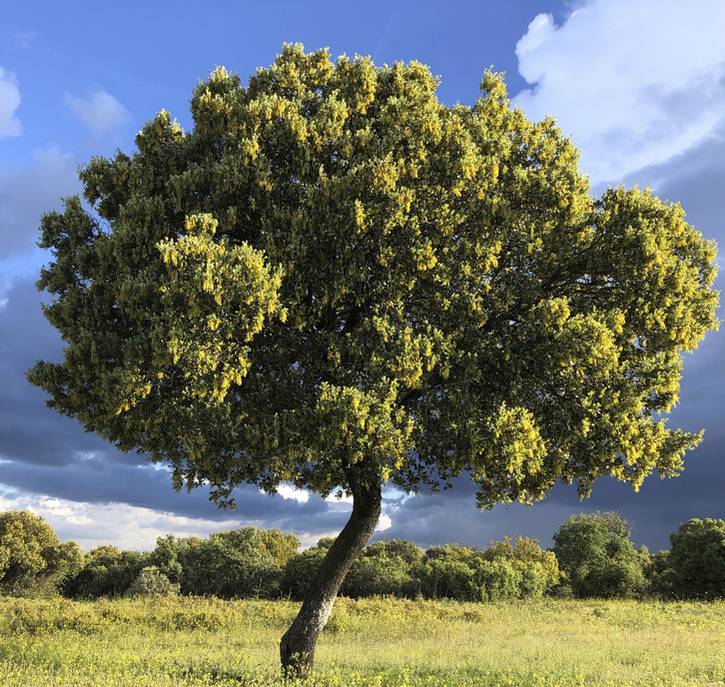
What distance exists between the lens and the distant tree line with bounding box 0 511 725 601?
49.3 metres

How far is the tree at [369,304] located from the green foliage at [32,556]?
47820mm

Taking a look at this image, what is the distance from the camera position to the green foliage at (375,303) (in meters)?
16.1

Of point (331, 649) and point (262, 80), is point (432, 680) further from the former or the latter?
point (262, 80)

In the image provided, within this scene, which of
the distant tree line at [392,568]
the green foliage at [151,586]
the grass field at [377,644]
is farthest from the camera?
the distant tree line at [392,568]

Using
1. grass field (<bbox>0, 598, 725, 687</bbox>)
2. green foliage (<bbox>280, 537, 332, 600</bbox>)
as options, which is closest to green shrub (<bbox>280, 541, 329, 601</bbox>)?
green foliage (<bbox>280, 537, 332, 600</bbox>)

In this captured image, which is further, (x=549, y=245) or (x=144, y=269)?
(x=549, y=245)

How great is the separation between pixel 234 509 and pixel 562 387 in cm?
1060

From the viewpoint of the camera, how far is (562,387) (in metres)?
17.8

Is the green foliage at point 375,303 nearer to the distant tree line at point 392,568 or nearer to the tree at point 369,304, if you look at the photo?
the tree at point 369,304

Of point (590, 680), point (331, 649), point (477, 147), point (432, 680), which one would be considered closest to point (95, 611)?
point (331, 649)

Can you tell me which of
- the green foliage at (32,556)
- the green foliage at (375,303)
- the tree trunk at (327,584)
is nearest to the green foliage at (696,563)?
the green foliage at (375,303)

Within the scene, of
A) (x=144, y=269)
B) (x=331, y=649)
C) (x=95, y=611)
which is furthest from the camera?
(x=95, y=611)

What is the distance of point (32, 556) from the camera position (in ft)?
193

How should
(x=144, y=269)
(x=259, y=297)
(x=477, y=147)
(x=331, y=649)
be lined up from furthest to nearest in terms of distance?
(x=331, y=649), (x=477, y=147), (x=144, y=269), (x=259, y=297)
